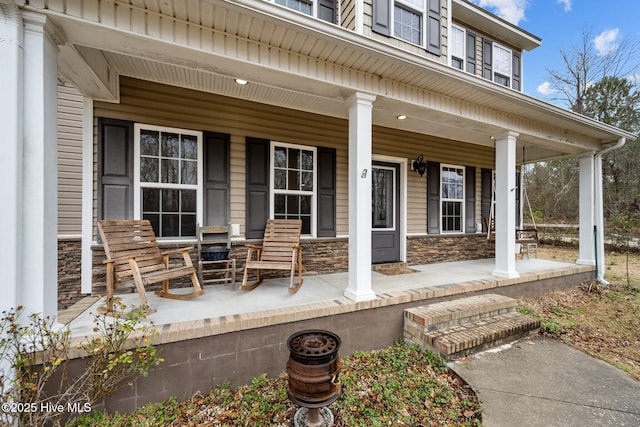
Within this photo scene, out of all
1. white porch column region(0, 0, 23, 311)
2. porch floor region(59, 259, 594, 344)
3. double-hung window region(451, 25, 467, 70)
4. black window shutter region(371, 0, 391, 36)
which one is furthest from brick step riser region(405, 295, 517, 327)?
double-hung window region(451, 25, 467, 70)

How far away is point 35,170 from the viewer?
187 centimetres

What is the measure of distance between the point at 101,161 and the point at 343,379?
3565mm

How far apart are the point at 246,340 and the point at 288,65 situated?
8.42 ft

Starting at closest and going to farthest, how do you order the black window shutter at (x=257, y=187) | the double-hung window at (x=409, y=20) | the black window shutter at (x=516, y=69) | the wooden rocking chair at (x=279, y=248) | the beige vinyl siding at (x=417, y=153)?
the wooden rocking chair at (x=279, y=248) → the black window shutter at (x=257, y=187) → the double-hung window at (x=409, y=20) → the beige vinyl siding at (x=417, y=153) → the black window shutter at (x=516, y=69)

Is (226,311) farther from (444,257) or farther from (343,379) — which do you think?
(444,257)

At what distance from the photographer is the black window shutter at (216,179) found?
12.1ft

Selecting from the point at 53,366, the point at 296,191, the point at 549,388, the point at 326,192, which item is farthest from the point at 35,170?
the point at 549,388

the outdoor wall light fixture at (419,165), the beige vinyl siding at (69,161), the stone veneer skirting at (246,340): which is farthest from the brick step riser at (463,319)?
the beige vinyl siding at (69,161)

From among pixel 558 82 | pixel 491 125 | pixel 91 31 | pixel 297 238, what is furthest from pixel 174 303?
pixel 558 82

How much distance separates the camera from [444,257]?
18.4ft

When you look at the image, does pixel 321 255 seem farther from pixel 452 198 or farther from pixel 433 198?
pixel 452 198

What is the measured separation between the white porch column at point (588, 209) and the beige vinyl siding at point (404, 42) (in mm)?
3478

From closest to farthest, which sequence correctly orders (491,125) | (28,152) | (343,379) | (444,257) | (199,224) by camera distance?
1. (28,152)
2. (343,379)
3. (199,224)
4. (491,125)
5. (444,257)

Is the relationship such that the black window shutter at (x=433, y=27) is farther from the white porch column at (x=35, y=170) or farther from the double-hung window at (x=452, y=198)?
the white porch column at (x=35, y=170)
